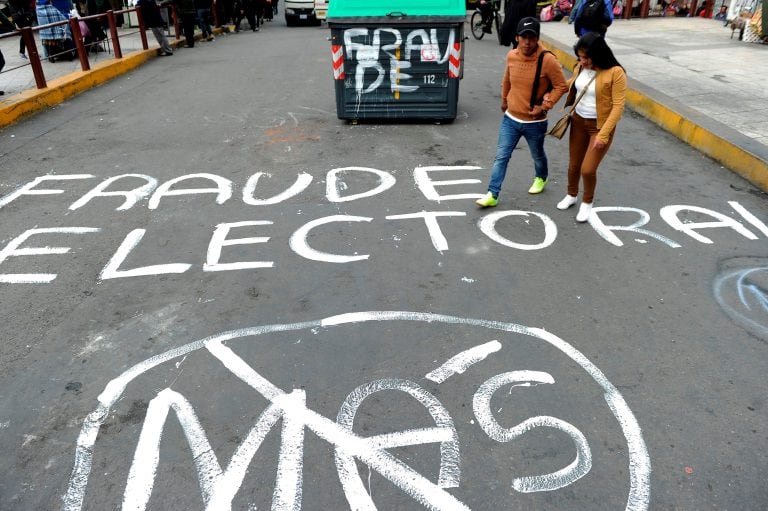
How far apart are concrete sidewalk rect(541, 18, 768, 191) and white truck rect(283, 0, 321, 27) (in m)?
10.7

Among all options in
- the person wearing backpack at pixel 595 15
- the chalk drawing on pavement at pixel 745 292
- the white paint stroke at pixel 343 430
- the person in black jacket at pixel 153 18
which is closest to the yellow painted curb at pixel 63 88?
the person in black jacket at pixel 153 18

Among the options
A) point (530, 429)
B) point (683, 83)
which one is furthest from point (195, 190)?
point (683, 83)

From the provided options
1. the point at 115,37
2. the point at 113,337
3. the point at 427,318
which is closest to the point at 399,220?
the point at 427,318

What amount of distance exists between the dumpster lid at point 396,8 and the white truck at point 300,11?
1609 centimetres

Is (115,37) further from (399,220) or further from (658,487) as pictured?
(658,487)

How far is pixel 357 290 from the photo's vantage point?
4035mm

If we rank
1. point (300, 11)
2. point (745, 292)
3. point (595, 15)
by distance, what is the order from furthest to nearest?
1. point (300, 11)
2. point (595, 15)
3. point (745, 292)

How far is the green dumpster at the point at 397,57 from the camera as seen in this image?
7.48 meters

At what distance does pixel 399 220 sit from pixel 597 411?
2.63 metres

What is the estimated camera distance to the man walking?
4934mm

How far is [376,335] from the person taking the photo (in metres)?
3.55

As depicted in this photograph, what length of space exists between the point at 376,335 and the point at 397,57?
17.2 feet

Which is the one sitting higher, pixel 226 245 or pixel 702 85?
pixel 702 85

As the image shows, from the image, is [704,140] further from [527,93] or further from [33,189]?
[33,189]
